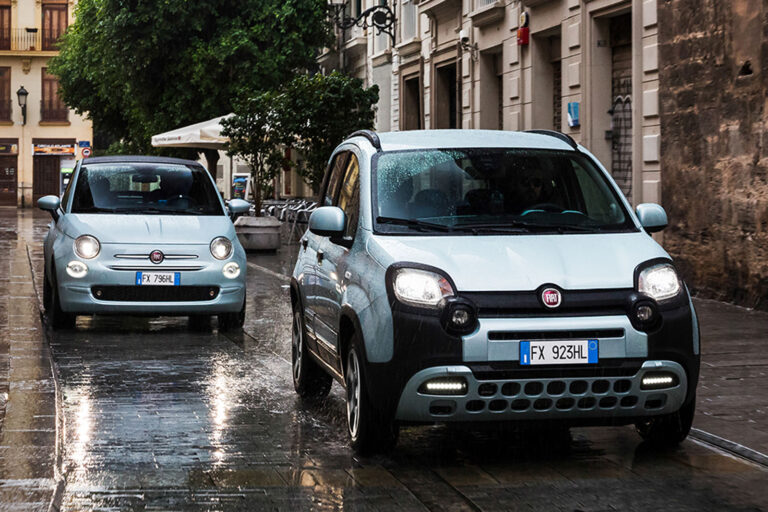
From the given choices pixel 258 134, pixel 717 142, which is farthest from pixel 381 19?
pixel 717 142

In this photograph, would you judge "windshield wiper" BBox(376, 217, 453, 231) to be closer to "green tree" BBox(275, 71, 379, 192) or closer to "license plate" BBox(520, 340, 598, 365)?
"license plate" BBox(520, 340, 598, 365)

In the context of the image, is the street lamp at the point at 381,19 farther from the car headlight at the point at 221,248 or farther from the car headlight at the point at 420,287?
the car headlight at the point at 420,287

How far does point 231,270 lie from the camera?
40.1 ft

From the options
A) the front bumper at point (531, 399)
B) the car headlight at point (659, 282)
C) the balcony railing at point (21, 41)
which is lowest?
the front bumper at point (531, 399)

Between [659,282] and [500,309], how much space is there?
82cm

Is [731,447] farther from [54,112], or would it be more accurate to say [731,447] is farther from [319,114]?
[54,112]

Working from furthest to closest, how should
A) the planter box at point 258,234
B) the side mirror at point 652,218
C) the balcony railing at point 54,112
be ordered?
the balcony railing at point 54,112
the planter box at point 258,234
the side mirror at point 652,218

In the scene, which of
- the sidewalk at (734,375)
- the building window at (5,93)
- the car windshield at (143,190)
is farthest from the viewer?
the building window at (5,93)

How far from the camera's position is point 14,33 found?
71.5m

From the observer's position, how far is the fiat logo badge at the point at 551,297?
19.9 ft

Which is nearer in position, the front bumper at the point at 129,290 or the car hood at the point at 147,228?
the front bumper at the point at 129,290

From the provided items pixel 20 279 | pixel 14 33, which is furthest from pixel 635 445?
pixel 14 33

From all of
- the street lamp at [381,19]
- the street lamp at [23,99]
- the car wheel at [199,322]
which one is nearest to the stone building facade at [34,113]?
the street lamp at [23,99]

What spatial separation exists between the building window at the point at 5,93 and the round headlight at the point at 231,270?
62.0 m
